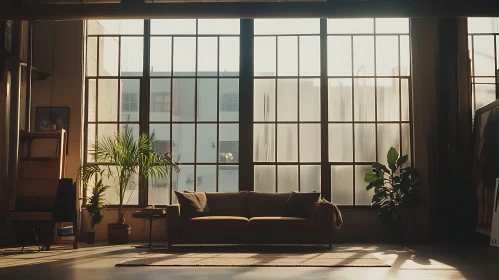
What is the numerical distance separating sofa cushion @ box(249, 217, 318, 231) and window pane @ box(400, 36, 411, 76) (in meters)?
3.27

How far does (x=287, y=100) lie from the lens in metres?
9.96

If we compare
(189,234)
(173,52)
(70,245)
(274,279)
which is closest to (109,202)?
(70,245)

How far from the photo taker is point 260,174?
981 centimetres

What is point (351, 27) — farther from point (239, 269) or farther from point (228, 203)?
point (239, 269)

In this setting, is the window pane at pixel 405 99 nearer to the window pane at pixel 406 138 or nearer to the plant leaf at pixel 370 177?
the window pane at pixel 406 138

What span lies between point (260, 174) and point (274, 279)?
4442 millimetres

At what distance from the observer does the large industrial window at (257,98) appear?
9.81 m

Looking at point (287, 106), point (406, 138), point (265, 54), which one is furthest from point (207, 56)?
point (406, 138)

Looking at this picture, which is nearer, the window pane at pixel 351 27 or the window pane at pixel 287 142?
the window pane at pixel 287 142

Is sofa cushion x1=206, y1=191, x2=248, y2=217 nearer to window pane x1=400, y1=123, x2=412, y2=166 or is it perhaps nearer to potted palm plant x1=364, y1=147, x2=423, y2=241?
potted palm plant x1=364, y1=147, x2=423, y2=241

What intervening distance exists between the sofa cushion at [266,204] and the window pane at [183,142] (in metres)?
1.36

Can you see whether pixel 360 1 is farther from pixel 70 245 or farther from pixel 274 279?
pixel 70 245

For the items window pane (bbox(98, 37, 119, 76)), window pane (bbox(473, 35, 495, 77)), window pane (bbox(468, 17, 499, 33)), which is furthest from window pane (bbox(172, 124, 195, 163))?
window pane (bbox(468, 17, 499, 33))

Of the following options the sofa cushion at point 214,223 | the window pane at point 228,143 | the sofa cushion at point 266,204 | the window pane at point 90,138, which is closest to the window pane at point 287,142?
the window pane at point 228,143
